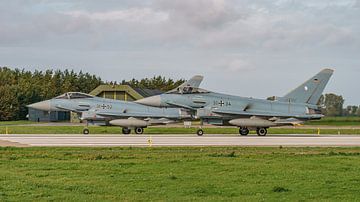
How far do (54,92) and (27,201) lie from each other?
105 meters

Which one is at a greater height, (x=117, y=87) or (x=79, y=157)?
(x=117, y=87)

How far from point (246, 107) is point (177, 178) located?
92.5ft

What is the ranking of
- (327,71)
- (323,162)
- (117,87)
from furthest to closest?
(117,87) < (327,71) < (323,162)

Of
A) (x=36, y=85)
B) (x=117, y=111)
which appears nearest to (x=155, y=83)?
(x=36, y=85)

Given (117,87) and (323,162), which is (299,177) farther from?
(117,87)

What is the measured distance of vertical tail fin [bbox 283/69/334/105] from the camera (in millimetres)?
42219

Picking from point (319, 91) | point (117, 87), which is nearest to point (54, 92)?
point (117, 87)

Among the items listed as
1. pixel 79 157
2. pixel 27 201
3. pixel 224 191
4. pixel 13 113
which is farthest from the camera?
pixel 13 113

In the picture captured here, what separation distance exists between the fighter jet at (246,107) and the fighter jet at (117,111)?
3.53 meters

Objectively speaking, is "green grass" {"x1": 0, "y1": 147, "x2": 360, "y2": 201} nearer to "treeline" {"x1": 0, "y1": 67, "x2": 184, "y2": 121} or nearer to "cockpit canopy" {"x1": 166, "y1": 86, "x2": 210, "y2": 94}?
"cockpit canopy" {"x1": 166, "y1": 86, "x2": 210, "y2": 94}

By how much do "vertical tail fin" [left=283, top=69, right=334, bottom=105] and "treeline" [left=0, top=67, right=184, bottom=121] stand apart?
62.6 m

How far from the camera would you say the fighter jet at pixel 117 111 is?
149 feet

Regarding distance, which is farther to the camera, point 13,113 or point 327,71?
point 13,113

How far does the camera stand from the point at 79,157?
20.8 m
